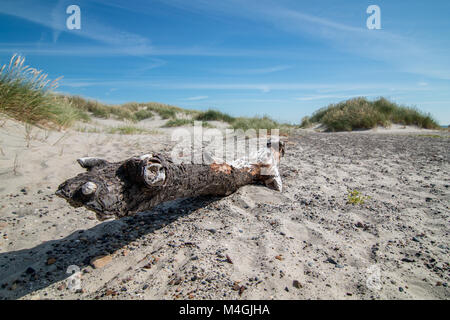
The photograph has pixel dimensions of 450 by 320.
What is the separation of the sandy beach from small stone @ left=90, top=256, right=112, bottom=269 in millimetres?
14

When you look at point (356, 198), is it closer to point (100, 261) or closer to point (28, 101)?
point (100, 261)

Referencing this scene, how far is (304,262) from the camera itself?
202cm

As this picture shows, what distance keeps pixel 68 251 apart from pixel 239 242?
149cm

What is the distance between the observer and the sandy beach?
1.76m

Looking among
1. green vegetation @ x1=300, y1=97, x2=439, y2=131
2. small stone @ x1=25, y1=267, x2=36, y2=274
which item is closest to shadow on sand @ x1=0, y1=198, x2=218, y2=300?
small stone @ x1=25, y1=267, x2=36, y2=274

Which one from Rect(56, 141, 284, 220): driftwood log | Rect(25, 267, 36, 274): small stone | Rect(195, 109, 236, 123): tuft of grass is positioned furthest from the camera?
Rect(195, 109, 236, 123): tuft of grass

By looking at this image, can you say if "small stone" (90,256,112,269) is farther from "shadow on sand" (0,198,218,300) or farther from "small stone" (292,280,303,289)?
"small stone" (292,280,303,289)

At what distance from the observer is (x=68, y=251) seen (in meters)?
2.17

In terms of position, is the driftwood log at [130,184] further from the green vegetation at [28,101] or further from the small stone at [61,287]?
the green vegetation at [28,101]

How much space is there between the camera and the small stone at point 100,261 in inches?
77.9

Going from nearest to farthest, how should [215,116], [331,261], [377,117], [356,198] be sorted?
1. [331,261]
2. [356,198]
3. [377,117]
4. [215,116]

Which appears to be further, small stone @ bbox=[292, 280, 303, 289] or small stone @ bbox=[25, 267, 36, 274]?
small stone @ bbox=[25, 267, 36, 274]

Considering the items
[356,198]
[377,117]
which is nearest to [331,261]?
[356,198]
